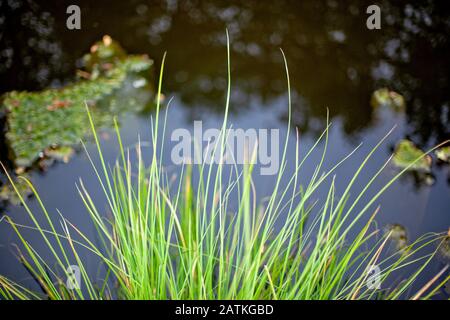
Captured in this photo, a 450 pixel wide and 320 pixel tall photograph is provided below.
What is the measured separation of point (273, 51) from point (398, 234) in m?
1.41

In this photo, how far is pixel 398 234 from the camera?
2.79m

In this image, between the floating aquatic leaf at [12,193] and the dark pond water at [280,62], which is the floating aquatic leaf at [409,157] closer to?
the dark pond water at [280,62]

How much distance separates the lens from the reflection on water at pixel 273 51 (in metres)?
2.86

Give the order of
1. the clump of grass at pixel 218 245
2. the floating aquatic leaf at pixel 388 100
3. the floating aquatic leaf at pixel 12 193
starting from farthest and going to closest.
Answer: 1. the floating aquatic leaf at pixel 388 100
2. the floating aquatic leaf at pixel 12 193
3. the clump of grass at pixel 218 245

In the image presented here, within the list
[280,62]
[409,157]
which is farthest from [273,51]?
[409,157]

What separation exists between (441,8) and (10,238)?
120 inches

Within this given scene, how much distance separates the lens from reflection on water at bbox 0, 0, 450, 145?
286 cm

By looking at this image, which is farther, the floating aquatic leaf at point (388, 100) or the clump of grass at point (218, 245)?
the floating aquatic leaf at point (388, 100)

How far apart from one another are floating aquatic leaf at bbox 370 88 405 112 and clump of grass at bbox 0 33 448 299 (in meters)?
0.30

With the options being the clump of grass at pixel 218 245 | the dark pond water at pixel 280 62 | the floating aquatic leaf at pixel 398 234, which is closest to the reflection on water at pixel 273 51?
the dark pond water at pixel 280 62

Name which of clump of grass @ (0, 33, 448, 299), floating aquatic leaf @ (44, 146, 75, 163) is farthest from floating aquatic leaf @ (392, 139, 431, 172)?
floating aquatic leaf @ (44, 146, 75, 163)

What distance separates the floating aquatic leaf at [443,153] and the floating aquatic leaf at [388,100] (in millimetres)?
352

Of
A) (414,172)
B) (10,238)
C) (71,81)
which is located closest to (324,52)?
(414,172)

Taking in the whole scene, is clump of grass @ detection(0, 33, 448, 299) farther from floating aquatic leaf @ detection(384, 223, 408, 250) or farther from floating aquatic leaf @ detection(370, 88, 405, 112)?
floating aquatic leaf @ detection(370, 88, 405, 112)
